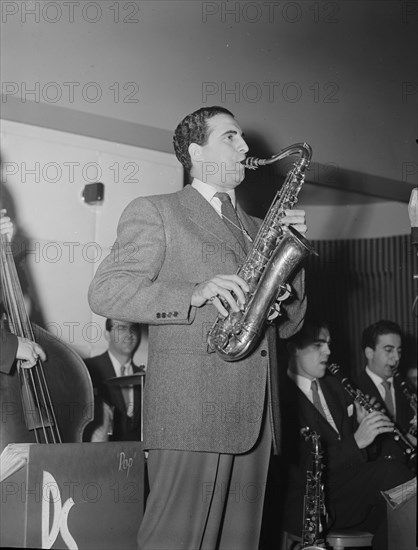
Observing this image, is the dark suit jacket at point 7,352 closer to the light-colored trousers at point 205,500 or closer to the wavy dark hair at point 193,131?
the light-colored trousers at point 205,500

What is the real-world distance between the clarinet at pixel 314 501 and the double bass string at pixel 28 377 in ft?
3.99

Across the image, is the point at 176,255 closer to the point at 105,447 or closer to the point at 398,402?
the point at 105,447

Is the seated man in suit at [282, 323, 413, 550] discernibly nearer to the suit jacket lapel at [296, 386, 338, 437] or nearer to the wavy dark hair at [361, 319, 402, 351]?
the suit jacket lapel at [296, 386, 338, 437]

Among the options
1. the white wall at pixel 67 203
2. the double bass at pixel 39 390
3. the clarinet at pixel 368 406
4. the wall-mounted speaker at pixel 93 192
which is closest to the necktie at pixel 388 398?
the clarinet at pixel 368 406

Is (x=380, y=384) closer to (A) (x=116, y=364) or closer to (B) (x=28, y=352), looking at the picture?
(A) (x=116, y=364)

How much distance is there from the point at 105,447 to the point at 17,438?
1.07 ft

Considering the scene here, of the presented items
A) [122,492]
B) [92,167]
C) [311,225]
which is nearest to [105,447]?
[122,492]

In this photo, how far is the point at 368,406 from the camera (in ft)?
Answer: 12.8

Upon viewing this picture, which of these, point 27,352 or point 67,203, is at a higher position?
point 67,203

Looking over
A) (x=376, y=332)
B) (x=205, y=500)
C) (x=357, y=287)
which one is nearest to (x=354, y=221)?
(x=357, y=287)

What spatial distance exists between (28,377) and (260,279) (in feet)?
3.32

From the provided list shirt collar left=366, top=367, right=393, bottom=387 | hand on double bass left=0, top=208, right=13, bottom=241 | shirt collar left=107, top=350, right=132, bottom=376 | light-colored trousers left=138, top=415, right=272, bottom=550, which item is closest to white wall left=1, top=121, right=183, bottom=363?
shirt collar left=107, top=350, right=132, bottom=376

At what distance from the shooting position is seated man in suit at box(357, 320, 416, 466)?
4770 mm

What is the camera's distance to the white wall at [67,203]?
423 cm
